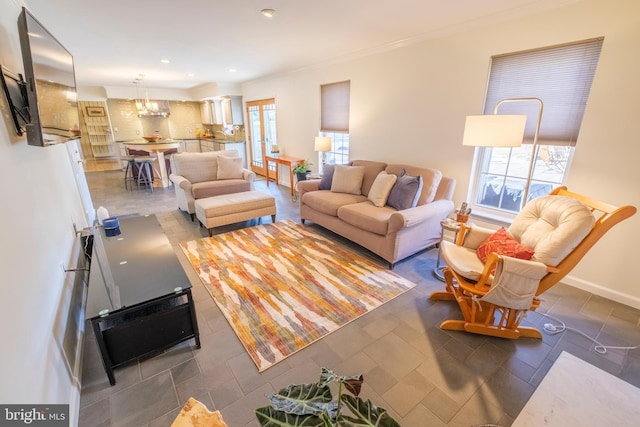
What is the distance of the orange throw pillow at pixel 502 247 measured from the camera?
1862 millimetres

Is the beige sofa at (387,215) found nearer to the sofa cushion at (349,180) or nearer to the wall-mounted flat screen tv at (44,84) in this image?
the sofa cushion at (349,180)

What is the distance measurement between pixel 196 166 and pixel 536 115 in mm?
4459

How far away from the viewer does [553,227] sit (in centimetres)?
188

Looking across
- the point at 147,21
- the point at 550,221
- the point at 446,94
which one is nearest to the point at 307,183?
the point at 446,94

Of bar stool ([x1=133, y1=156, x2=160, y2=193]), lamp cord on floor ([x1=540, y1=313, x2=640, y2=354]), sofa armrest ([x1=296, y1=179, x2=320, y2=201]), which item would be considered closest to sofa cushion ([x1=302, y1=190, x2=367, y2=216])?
sofa armrest ([x1=296, y1=179, x2=320, y2=201])

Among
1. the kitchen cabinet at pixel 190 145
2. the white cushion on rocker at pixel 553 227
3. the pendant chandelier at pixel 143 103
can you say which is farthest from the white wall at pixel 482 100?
the kitchen cabinet at pixel 190 145

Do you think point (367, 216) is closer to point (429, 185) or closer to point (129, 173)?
point (429, 185)

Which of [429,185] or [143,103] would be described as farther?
[143,103]

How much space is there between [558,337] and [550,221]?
0.86 meters

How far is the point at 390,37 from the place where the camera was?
11.1ft

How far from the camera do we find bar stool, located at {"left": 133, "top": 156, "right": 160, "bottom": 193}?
5.94 metres

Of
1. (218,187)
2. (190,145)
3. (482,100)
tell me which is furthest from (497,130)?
(190,145)

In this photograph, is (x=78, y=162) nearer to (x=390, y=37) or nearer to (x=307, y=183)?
(x=307, y=183)

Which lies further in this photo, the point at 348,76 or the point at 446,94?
the point at 348,76
